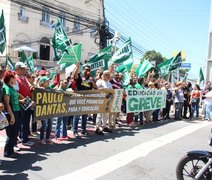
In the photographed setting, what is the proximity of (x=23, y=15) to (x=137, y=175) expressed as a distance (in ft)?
93.9

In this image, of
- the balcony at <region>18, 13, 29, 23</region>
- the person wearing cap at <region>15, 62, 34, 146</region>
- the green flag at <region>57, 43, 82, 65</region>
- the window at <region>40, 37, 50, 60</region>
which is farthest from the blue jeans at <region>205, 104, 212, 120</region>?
the window at <region>40, 37, 50, 60</region>

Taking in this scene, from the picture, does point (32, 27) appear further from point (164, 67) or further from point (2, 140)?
point (2, 140)

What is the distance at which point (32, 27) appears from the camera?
107 feet

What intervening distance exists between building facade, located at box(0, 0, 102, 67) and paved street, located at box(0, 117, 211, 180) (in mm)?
19641

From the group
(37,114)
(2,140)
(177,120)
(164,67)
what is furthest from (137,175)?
(164,67)

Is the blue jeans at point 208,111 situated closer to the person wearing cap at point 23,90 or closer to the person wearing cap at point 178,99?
the person wearing cap at point 178,99

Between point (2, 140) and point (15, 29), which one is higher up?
point (15, 29)

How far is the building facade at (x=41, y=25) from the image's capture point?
29.9 m

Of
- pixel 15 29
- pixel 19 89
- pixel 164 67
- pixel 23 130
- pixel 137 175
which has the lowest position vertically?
pixel 137 175

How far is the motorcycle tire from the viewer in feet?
15.1

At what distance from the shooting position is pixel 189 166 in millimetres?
4746

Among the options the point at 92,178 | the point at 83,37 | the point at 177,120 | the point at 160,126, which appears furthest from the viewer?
the point at 83,37

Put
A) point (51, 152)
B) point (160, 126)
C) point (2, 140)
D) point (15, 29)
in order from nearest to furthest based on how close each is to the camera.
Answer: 1. point (51, 152)
2. point (2, 140)
3. point (160, 126)
4. point (15, 29)

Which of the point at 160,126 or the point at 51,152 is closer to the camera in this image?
the point at 51,152
